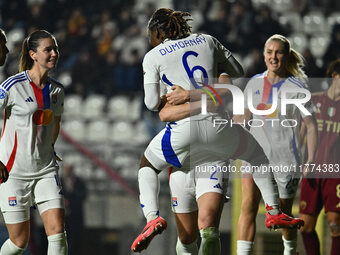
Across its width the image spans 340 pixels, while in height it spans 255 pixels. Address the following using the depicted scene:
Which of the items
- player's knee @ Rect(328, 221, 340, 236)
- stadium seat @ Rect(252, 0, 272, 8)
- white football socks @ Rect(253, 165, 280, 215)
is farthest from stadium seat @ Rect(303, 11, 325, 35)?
white football socks @ Rect(253, 165, 280, 215)

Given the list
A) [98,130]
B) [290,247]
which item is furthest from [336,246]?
[98,130]

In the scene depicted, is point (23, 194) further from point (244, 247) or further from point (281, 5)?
point (281, 5)

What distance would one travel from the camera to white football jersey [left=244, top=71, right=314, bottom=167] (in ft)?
18.7

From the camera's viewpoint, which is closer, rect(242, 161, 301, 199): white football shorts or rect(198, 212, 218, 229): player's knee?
rect(198, 212, 218, 229): player's knee

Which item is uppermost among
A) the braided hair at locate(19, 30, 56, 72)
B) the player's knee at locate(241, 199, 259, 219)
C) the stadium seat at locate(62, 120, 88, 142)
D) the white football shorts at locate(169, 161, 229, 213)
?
the braided hair at locate(19, 30, 56, 72)

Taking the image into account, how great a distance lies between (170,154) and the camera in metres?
4.96

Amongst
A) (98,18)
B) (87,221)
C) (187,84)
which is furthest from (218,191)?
(98,18)

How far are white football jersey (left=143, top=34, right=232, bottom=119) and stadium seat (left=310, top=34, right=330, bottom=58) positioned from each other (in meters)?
8.07

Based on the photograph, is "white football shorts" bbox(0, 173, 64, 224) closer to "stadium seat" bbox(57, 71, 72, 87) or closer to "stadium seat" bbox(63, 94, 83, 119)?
"stadium seat" bbox(63, 94, 83, 119)

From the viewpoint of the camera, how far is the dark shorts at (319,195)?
6.59m

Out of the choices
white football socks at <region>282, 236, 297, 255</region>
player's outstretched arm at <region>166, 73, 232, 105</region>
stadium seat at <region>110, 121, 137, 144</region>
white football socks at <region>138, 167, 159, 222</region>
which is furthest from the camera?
stadium seat at <region>110, 121, 137, 144</region>

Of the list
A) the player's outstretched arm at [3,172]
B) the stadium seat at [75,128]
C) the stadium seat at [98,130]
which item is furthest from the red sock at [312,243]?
the stadium seat at [75,128]

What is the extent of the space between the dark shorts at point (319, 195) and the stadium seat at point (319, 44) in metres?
6.28

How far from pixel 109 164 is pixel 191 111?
5182 millimetres
